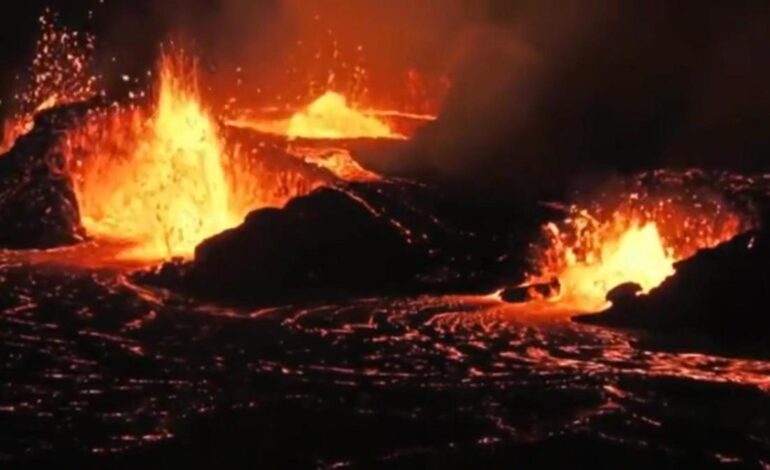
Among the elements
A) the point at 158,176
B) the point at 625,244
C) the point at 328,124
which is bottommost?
the point at 625,244

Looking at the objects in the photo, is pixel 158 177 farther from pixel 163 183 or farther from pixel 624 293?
pixel 624 293

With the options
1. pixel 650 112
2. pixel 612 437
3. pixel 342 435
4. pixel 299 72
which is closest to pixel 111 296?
pixel 342 435

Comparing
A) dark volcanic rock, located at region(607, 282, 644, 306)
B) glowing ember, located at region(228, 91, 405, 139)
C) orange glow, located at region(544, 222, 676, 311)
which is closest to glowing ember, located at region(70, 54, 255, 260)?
glowing ember, located at region(228, 91, 405, 139)

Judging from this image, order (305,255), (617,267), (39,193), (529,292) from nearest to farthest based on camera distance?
(529,292) → (305,255) → (617,267) → (39,193)

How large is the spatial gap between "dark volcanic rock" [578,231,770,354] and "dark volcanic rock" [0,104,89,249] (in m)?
15.7

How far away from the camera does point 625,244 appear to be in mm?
31000

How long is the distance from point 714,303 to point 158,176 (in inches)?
762

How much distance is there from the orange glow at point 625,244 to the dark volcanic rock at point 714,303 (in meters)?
2.21

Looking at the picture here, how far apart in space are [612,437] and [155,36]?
3343 centimetres

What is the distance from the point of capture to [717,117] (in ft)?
116

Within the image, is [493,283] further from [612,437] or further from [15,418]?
[15,418]

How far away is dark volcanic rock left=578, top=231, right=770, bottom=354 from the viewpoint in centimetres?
2588

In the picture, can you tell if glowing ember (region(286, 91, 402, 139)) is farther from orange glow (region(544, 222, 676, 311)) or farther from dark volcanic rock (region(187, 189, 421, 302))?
orange glow (region(544, 222, 676, 311))

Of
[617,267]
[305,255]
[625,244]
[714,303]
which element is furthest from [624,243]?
[305,255]
